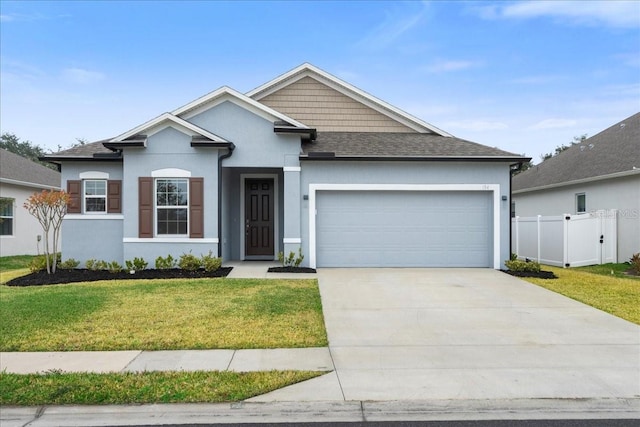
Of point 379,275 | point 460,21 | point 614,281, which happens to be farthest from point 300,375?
point 460,21

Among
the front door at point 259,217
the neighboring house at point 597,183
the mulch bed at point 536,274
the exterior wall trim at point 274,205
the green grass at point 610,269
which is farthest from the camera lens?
the neighboring house at point 597,183

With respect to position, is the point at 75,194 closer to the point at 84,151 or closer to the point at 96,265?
the point at 84,151

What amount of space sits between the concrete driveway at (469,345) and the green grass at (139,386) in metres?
0.30

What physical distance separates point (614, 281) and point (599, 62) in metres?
14.0

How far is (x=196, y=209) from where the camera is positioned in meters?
13.0

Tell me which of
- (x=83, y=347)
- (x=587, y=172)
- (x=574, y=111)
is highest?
(x=574, y=111)

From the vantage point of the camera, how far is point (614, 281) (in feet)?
38.9

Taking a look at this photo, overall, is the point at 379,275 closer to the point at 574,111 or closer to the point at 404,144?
the point at 404,144

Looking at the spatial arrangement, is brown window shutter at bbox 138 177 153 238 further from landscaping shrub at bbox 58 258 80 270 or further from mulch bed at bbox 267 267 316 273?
mulch bed at bbox 267 267 316 273

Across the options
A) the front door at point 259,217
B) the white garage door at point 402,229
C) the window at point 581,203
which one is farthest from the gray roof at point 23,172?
the window at point 581,203

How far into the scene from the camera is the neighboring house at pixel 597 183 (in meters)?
15.8

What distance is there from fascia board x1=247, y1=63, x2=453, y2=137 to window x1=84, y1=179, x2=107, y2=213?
6.10 meters

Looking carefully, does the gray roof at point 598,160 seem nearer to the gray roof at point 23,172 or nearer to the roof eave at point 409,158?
the roof eave at point 409,158

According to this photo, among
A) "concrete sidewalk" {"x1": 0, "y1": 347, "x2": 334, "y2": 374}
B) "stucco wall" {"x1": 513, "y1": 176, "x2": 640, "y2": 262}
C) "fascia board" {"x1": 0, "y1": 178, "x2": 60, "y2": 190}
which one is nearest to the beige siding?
"stucco wall" {"x1": 513, "y1": 176, "x2": 640, "y2": 262}
